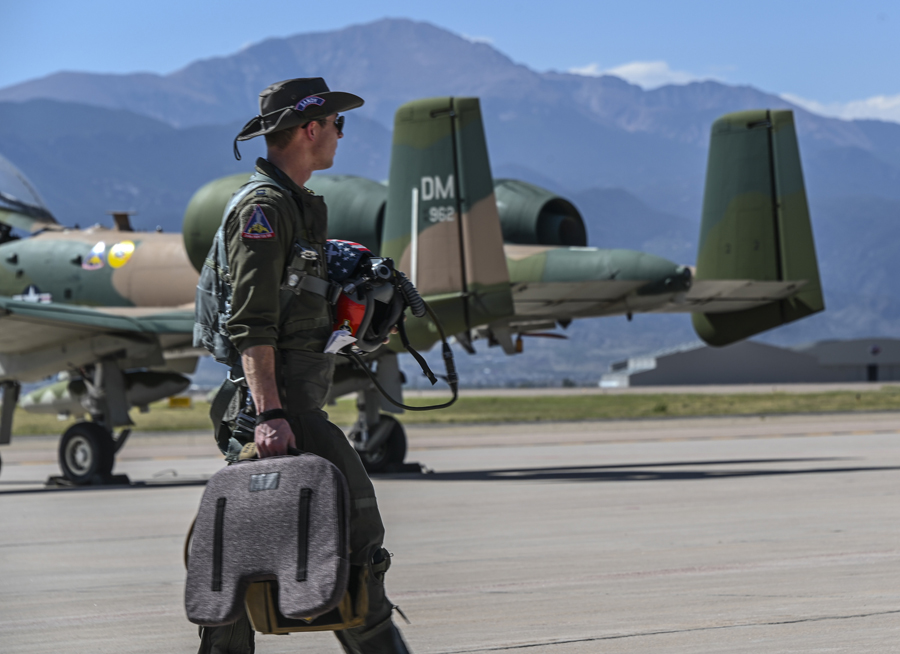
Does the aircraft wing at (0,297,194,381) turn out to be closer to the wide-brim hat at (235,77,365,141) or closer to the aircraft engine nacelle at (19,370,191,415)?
the aircraft engine nacelle at (19,370,191,415)

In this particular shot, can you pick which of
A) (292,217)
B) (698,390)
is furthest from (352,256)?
(698,390)

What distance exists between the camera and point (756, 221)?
57.4 feet

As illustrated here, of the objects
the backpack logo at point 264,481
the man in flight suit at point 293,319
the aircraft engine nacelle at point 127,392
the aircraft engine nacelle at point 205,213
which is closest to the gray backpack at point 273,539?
the backpack logo at point 264,481

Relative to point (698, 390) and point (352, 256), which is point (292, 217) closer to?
point (352, 256)

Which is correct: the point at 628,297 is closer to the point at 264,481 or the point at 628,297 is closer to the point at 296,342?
the point at 296,342

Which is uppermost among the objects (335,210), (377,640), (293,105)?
(293,105)

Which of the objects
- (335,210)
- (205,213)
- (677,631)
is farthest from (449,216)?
(677,631)

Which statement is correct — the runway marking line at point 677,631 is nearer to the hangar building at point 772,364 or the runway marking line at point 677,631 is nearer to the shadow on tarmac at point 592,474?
the shadow on tarmac at point 592,474

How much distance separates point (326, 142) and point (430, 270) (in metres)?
9.97

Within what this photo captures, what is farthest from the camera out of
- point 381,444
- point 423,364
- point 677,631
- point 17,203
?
point 17,203

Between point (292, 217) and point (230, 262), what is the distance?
0.94 feet

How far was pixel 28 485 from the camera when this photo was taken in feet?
55.9

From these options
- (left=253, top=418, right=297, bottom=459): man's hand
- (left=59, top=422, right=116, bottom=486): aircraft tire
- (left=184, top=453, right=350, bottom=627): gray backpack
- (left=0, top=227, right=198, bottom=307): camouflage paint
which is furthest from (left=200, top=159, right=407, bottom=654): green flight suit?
(left=0, top=227, right=198, bottom=307): camouflage paint

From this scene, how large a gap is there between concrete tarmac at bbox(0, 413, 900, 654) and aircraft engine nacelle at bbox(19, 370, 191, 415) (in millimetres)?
1394
